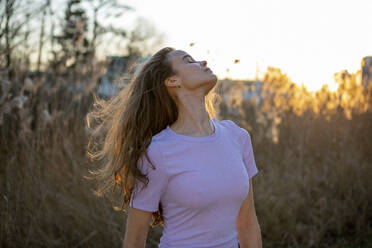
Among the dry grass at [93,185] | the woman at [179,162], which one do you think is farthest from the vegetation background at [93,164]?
the woman at [179,162]

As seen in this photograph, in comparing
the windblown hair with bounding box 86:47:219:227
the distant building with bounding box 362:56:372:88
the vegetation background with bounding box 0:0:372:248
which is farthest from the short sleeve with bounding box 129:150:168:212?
the distant building with bounding box 362:56:372:88

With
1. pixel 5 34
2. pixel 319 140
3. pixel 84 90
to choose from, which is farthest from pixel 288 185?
pixel 5 34

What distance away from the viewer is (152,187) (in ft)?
5.38

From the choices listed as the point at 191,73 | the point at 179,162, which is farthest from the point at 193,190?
the point at 191,73

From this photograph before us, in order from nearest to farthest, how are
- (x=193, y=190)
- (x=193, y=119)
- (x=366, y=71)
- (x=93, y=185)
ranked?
(x=193, y=190) → (x=193, y=119) → (x=93, y=185) → (x=366, y=71)

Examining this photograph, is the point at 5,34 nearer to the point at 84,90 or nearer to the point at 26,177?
the point at 84,90

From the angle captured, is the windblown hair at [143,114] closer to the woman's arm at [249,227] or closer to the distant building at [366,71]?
the woman's arm at [249,227]

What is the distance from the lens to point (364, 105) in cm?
476

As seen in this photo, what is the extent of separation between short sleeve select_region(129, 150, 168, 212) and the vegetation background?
0.94 metres

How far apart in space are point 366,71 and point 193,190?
3.85m

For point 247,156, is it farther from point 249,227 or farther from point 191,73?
point 191,73

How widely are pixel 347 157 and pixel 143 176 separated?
10.6 ft

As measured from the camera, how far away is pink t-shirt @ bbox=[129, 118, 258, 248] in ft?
5.31

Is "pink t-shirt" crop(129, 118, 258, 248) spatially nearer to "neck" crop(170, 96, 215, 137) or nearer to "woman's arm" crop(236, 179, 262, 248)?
"neck" crop(170, 96, 215, 137)
